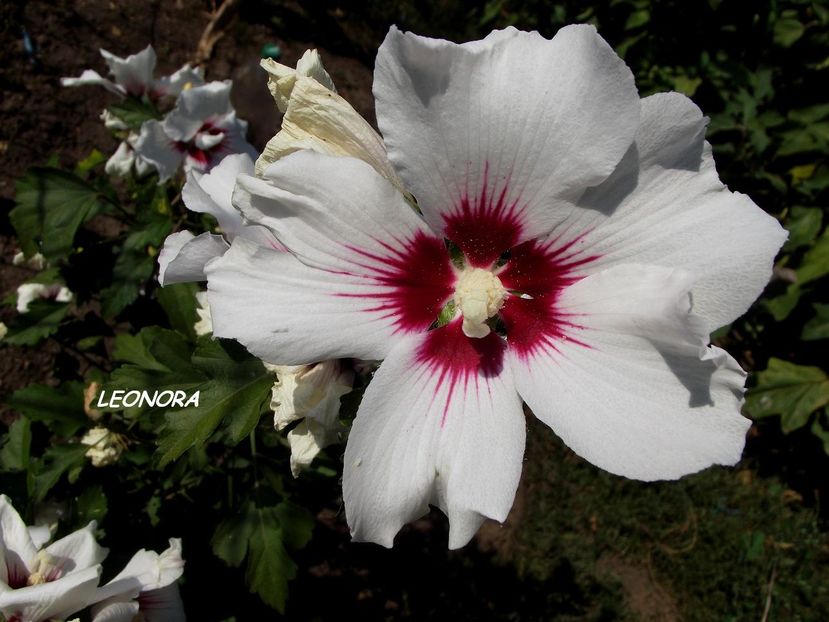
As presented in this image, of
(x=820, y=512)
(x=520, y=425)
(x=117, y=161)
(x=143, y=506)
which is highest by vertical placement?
(x=520, y=425)

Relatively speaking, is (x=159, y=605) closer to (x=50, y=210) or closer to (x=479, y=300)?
(x=479, y=300)

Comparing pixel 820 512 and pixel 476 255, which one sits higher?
pixel 476 255

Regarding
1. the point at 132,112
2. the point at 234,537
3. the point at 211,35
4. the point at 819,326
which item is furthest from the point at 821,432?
the point at 211,35

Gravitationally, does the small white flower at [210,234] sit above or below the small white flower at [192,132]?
above

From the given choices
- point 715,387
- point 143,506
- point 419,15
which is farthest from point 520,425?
point 419,15

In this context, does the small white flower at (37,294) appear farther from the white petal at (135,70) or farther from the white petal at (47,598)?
the white petal at (47,598)

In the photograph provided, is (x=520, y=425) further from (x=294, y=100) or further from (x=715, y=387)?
(x=294, y=100)

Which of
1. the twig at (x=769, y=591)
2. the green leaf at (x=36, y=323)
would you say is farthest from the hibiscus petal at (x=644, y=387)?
the twig at (x=769, y=591)
